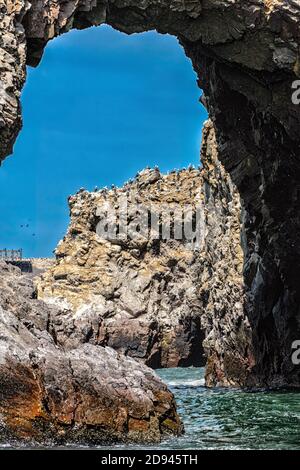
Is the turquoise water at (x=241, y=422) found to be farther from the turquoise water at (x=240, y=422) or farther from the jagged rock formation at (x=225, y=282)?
the jagged rock formation at (x=225, y=282)

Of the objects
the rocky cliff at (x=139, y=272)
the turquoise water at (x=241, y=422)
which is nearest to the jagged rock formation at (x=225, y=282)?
the turquoise water at (x=241, y=422)

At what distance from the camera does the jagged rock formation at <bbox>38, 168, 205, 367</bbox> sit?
86.4 metres

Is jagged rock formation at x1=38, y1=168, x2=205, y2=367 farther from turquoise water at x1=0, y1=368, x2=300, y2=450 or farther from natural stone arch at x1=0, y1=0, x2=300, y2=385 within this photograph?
turquoise water at x1=0, y1=368, x2=300, y2=450

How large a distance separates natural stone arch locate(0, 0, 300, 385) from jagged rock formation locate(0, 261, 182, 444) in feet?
26.0

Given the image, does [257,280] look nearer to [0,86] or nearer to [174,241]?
[0,86]

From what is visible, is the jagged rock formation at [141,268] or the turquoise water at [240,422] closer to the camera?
the turquoise water at [240,422]

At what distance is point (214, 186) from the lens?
168ft

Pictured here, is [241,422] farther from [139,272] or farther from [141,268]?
[141,268]

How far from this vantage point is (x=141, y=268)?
90.6 metres

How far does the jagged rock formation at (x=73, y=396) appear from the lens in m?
16.3

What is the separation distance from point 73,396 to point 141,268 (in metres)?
73.5

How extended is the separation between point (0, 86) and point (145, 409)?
1107 centimetres

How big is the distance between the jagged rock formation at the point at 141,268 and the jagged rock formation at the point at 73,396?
66.5m

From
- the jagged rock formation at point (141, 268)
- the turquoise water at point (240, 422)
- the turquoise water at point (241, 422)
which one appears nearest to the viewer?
the turquoise water at point (240, 422)
